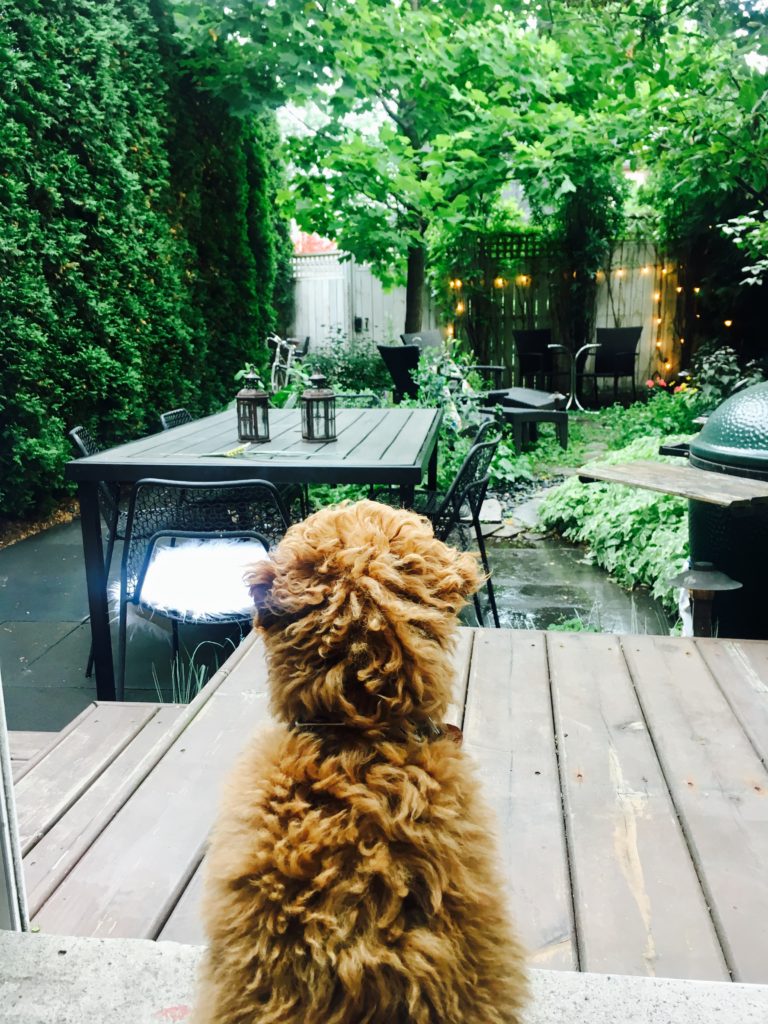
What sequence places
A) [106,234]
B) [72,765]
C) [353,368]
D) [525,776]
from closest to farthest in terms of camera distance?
[525,776] → [72,765] → [106,234] → [353,368]

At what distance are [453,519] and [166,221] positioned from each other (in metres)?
4.79

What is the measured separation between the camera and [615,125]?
7.24m

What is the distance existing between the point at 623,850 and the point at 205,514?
5.80 feet

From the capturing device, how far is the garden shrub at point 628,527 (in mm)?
4180

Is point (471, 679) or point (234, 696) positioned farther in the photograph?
point (471, 679)

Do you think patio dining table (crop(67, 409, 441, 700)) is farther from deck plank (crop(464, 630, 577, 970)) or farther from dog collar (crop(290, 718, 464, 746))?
dog collar (crop(290, 718, 464, 746))

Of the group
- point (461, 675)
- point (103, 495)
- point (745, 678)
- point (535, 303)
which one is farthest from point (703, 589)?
point (535, 303)

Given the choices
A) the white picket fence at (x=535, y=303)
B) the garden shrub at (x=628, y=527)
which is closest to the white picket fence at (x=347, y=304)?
the white picket fence at (x=535, y=303)

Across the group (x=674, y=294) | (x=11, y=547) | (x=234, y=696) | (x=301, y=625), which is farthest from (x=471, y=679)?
(x=674, y=294)

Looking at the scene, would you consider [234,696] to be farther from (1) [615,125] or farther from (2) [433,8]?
(2) [433,8]

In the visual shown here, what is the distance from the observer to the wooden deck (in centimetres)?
132

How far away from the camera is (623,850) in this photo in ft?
4.91

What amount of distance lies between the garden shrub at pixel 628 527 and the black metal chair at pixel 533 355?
4989 millimetres

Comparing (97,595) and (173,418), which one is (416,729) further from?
(173,418)
